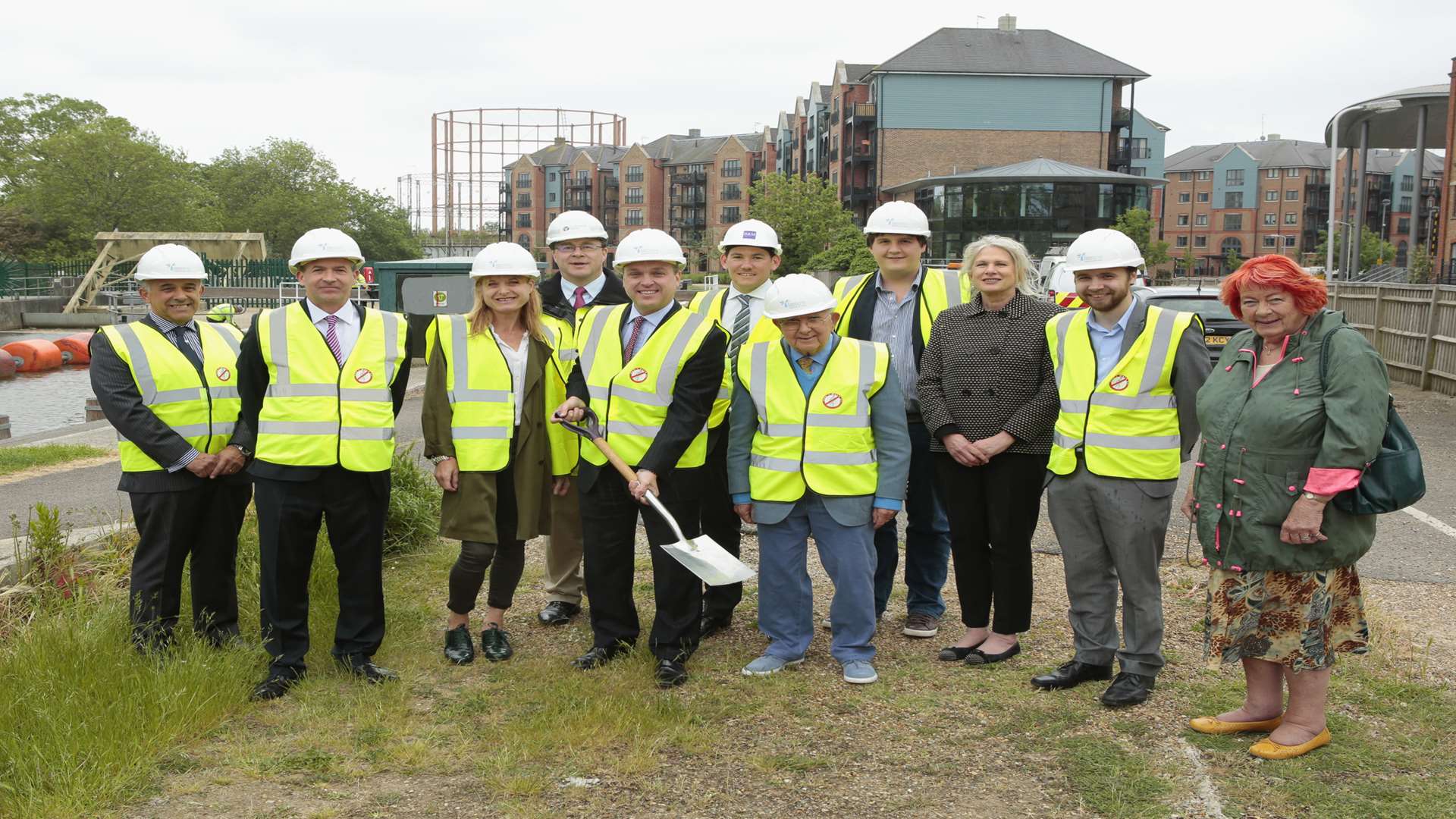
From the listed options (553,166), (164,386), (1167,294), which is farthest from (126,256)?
(553,166)

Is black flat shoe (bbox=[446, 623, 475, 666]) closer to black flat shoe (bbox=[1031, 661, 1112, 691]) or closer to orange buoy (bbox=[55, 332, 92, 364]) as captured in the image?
black flat shoe (bbox=[1031, 661, 1112, 691])

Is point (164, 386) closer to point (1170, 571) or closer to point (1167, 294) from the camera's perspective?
point (1170, 571)

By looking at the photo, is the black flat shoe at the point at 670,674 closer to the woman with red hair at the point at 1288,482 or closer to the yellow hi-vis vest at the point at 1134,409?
the yellow hi-vis vest at the point at 1134,409

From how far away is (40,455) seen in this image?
12.4 metres

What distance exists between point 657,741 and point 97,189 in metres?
74.1

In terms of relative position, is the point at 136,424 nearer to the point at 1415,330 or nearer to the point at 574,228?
the point at 574,228

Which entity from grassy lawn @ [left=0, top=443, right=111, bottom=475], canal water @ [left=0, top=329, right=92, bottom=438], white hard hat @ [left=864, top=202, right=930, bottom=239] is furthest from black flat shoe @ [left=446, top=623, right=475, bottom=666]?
canal water @ [left=0, top=329, right=92, bottom=438]

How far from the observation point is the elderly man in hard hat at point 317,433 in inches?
201

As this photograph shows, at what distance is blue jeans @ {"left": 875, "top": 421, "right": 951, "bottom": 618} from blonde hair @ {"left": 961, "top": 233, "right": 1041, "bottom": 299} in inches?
37.2

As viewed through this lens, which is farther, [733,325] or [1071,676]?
[733,325]

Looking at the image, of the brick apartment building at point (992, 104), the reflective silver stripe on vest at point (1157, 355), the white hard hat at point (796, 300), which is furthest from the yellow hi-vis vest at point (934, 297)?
the brick apartment building at point (992, 104)

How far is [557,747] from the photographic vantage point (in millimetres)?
4695

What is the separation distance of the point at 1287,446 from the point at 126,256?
48.2 metres

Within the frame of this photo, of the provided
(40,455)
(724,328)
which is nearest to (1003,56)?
(40,455)
